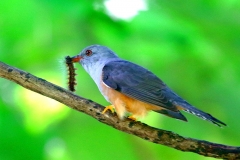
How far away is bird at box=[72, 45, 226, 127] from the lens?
17.2ft

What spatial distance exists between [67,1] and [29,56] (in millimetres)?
1575

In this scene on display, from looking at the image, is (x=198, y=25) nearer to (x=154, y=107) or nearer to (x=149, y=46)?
(x=149, y=46)

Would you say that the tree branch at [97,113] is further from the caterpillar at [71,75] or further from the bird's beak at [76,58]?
the bird's beak at [76,58]

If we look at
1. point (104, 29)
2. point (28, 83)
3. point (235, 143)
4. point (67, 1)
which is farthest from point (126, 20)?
point (235, 143)

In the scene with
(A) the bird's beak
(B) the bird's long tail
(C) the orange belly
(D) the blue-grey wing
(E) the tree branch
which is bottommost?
(E) the tree branch

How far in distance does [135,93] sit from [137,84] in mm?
213

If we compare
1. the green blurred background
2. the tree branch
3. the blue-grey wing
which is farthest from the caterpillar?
the tree branch

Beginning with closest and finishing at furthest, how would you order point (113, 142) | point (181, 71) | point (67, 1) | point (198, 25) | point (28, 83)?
point (28, 83)
point (67, 1)
point (198, 25)
point (113, 142)
point (181, 71)

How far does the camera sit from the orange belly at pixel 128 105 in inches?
216

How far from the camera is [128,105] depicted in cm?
561

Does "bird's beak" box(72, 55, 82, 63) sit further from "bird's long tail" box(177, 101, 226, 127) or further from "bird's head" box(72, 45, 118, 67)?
"bird's long tail" box(177, 101, 226, 127)

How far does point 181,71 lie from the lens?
734cm

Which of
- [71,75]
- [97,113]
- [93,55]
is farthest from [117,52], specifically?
[97,113]

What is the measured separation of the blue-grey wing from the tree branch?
0.36m
